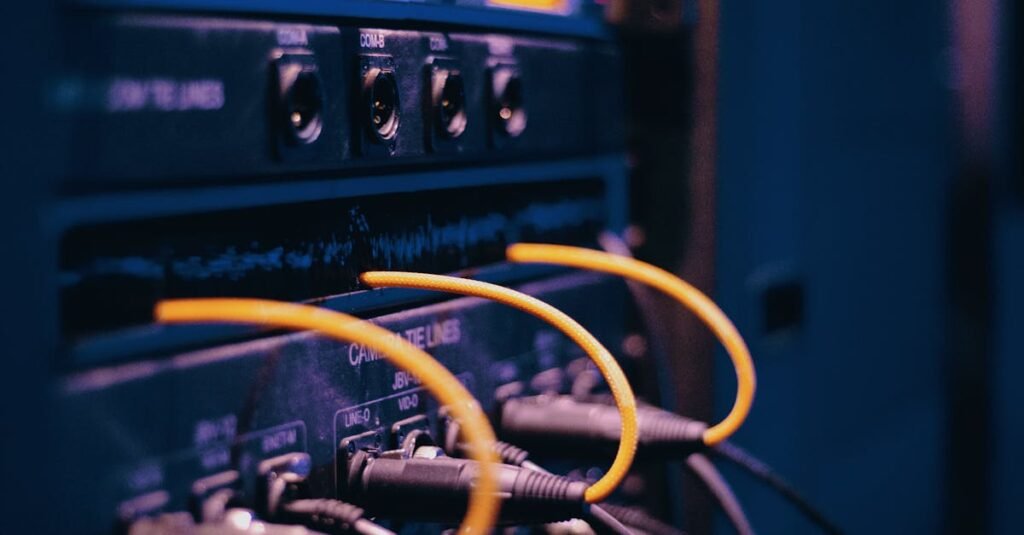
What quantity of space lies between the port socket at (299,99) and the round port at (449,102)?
0.09 m

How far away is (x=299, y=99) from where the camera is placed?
1.80 ft

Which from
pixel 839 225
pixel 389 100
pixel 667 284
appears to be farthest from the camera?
pixel 839 225

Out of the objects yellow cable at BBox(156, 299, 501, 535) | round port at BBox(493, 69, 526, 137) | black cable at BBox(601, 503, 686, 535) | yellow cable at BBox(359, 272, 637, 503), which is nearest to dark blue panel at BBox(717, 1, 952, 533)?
black cable at BBox(601, 503, 686, 535)

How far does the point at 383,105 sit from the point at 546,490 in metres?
0.21

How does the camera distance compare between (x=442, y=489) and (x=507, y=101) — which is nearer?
(x=442, y=489)

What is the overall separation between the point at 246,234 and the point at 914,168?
1.07 metres

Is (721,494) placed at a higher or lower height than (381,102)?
lower

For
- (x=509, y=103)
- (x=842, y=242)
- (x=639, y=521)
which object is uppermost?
(x=509, y=103)

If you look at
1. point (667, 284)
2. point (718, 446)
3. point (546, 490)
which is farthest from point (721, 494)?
point (546, 490)

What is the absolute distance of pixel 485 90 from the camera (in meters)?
0.67

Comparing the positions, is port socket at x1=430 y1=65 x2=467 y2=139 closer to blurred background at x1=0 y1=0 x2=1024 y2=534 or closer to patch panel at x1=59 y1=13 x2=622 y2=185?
patch panel at x1=59 y1=13 x2=622 y2=185

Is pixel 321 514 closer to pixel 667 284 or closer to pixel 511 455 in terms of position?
pixel 511 455

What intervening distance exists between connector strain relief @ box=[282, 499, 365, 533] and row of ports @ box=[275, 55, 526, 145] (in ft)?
0.54

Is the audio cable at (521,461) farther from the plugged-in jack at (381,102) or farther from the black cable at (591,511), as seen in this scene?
the plugged-in jack at (381,102)
